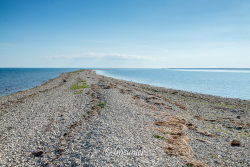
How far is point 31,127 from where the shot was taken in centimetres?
2027

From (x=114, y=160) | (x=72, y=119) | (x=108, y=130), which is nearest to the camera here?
(x=114, y=160)

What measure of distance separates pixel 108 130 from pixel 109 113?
6.69 meters

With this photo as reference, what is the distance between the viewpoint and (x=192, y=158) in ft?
44.3

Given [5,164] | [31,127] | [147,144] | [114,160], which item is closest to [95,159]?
[114,160]

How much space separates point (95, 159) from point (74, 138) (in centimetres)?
492

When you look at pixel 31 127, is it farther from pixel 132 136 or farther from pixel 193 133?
pixel 193 133

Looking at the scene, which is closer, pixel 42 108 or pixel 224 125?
pixel 224 125

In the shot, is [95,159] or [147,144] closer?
[95,159]

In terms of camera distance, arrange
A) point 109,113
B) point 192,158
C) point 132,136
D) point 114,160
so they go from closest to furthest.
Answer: point 114,160
point 192,158
point 132,136
point 109,113

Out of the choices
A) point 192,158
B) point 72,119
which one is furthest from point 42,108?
point 192,158

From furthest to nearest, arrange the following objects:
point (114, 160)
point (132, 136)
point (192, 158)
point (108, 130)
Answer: point (108, 130) → point (132, 136) → point (192, 158) → point (114, 160)

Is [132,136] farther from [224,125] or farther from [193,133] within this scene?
[224,125]

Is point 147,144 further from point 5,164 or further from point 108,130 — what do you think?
point 5,164

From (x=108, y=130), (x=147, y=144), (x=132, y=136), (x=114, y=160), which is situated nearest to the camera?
(x=114, y=160)
